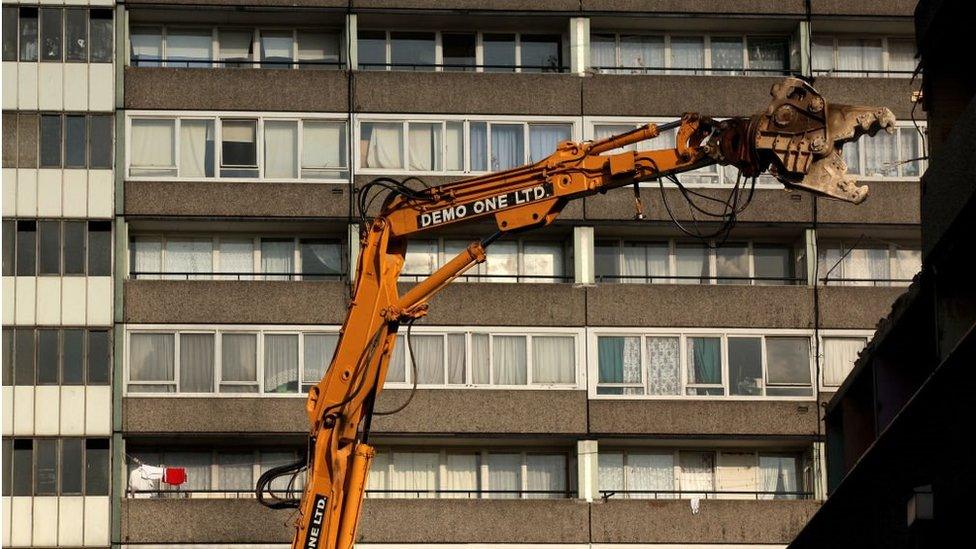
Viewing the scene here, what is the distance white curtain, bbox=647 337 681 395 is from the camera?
52.0 meters

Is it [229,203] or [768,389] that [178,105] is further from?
[768,389]

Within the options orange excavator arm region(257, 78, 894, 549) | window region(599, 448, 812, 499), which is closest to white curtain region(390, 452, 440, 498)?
window region(599, 448, 812, 499)

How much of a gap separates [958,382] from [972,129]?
243 inches

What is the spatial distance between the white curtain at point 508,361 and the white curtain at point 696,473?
4481mm

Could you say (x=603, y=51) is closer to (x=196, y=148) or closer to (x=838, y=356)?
(x=838, y=356)

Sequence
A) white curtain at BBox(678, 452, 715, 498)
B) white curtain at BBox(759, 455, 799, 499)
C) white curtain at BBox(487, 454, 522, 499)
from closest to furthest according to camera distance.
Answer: white curtain at BBox(487, 454, 522, 499) → white curtain at BBox(678, 452, 715, 498) → white curtain at BBox(759, 455, 799, 499)

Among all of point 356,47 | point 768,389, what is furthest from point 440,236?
point 768,389

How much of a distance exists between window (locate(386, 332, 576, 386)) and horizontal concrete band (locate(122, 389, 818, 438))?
42cm

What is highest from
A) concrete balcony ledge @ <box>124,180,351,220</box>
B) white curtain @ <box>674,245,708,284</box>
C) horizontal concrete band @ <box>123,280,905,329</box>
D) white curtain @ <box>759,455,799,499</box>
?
concrete balcony ledge @ <box>124,180,351,220</box>

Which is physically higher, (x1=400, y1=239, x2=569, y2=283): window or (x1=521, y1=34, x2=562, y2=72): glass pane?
(x1=521, y1=34, x2=562, y2=72): glass pane

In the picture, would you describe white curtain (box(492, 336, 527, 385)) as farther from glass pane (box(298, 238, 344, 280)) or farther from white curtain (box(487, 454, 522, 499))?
glass pane (box(298, 238, 344, 280))

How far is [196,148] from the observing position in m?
52.5

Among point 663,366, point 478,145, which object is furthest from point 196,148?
point 663,366

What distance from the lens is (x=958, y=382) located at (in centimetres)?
2094
